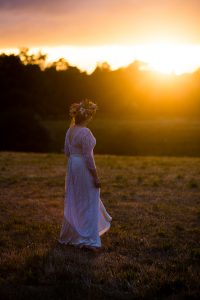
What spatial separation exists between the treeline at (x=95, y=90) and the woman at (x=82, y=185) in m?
46.0

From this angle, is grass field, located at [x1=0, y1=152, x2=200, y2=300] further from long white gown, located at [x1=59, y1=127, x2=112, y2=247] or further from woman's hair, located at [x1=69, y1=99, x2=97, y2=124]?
woman's hair, located at [x1=69, y1=99, x2=97, y2=124]

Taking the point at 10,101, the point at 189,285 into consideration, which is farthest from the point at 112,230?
the point at 10,101

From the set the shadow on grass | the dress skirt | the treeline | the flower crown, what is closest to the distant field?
the treeline

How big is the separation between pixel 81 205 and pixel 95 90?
2384 inches

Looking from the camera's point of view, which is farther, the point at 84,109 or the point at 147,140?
the point at 147,140

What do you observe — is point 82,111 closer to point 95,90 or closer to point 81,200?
point 81,200

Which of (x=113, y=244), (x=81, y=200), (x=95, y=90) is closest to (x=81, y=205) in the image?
(x=81, y=200)

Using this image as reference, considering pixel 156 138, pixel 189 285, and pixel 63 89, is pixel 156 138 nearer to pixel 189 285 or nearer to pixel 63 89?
pixel 63 89

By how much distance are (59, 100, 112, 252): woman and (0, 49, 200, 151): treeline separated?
46.0m

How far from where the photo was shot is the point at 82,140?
8852 millimetres

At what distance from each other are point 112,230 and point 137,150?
32992 mm

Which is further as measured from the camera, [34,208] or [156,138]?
[156,138]

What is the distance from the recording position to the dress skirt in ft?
29.8

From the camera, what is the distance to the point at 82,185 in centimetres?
910
